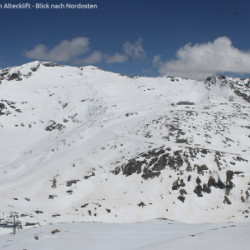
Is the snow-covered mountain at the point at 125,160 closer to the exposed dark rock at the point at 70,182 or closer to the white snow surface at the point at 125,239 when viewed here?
the exposed dark rock at the point at 70,182

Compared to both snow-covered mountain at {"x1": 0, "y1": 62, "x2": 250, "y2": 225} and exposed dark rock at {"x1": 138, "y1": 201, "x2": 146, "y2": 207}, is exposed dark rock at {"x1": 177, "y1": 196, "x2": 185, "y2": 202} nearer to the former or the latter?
snow-covered mountain at {"x1": 0, "y1": 62, "x2": 250, "y2": 225}

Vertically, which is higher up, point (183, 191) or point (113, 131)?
point (113, 131)

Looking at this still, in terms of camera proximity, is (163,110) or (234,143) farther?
(163,110)

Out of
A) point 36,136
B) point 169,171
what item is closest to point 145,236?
point 169,171

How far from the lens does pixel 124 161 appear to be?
110ft

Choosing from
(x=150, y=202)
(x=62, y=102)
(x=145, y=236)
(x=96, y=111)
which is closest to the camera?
(x=145, y=236)

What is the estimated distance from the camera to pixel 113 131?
4491 centimetres

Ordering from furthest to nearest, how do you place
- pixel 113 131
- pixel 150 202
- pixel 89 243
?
1. pixel 113 131
2. pixel 150 202
3. pixel 89 243

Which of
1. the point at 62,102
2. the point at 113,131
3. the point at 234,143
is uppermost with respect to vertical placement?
the point at 62,102

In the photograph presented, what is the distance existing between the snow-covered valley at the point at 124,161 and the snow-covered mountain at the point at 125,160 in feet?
0.33

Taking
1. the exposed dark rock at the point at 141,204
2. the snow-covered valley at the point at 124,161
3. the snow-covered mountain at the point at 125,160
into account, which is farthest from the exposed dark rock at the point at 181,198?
the exposed dark rock at the point at 141,204

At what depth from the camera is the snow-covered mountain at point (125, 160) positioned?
26734mm

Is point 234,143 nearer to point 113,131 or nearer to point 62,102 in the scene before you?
point 113,131

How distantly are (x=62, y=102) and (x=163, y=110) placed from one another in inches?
1099
